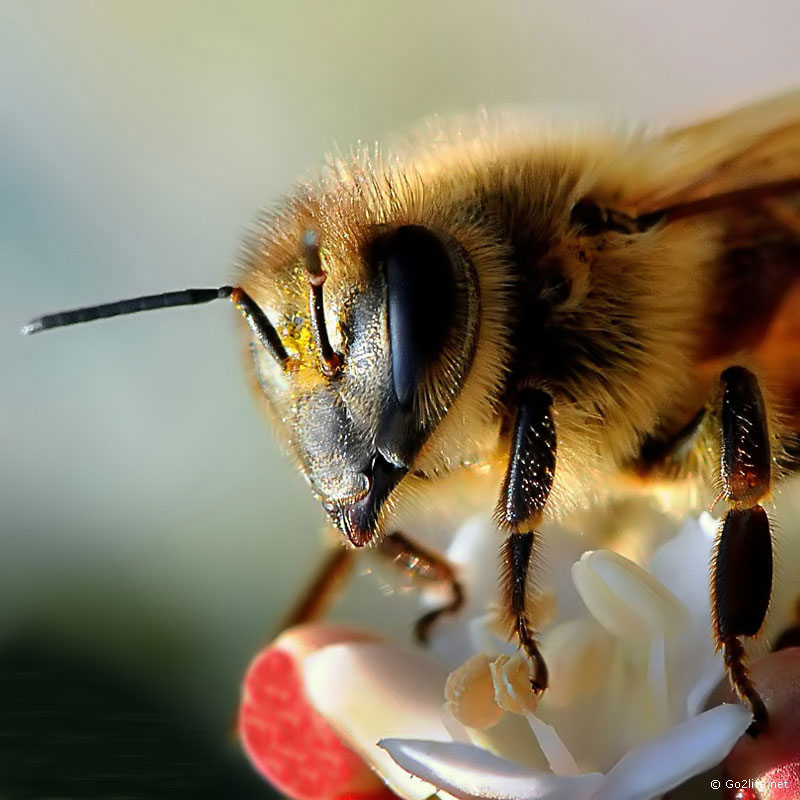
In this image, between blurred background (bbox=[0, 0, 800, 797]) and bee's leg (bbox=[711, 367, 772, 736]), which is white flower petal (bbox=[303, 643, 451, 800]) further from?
blurred background (bbox=[0, 0, 800, 797])

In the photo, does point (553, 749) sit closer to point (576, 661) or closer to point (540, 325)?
point (576, 661)

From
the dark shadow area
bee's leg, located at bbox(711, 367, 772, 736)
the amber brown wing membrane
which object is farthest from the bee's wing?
the dark shadow area

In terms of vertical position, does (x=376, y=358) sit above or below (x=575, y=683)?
above

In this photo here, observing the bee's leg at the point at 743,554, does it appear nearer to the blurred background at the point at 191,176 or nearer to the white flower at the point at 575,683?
the white flower at the point at 575,683

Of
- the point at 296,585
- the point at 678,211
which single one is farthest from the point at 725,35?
the point at 678,211

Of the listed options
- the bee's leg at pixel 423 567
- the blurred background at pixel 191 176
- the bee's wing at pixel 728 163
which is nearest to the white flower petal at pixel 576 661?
the bee's leg at pixel 423 567

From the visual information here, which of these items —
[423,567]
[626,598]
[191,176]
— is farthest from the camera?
[191,176]

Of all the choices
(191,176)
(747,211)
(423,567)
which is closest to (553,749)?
(423,567)

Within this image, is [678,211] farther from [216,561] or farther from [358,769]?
[216,561]
